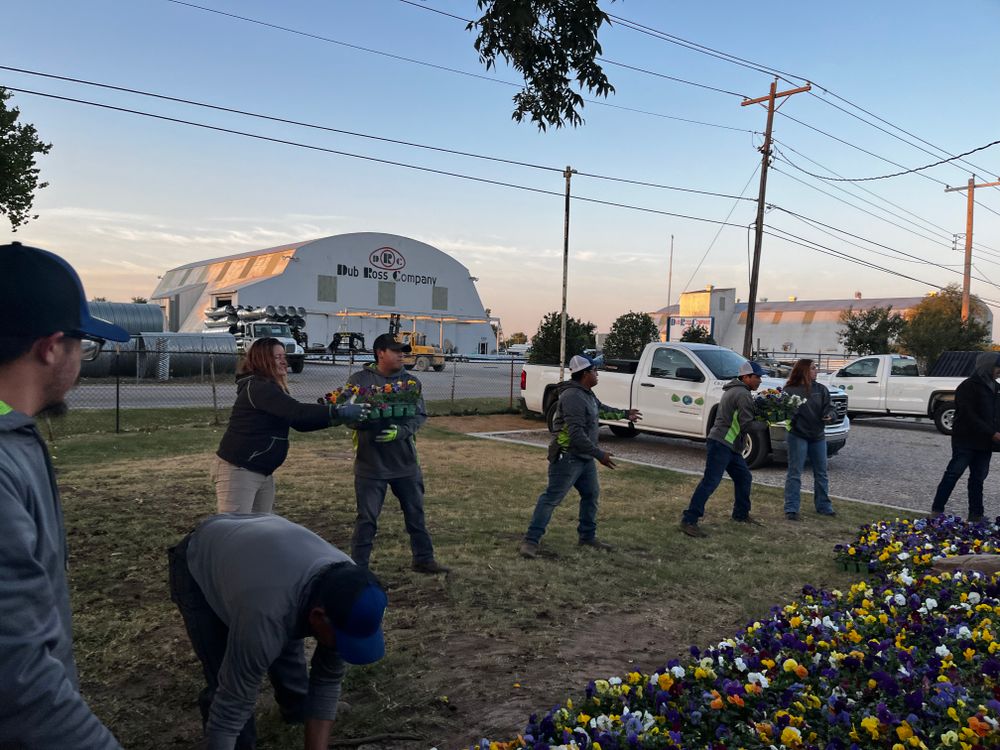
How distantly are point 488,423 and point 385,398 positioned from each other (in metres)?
12.1

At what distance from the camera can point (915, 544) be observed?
21.2ft

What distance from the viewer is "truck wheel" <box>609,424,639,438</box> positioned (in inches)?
571

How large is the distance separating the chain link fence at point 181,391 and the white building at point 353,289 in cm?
2511

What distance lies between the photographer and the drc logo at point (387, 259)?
61219 millimetres

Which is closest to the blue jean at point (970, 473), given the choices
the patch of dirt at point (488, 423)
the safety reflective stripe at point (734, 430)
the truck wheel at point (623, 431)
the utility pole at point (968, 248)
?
the safety reflective stripe at point (734, 430)

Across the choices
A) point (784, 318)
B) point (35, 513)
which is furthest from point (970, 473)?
point (784, 318)

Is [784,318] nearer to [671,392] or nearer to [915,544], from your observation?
[671,392]

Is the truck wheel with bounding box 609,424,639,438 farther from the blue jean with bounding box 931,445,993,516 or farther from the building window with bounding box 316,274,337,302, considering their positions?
the building window with bounding box 316,274,337,302

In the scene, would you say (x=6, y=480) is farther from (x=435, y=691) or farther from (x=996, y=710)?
(x=996, y=710)

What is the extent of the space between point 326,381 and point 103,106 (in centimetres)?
1346

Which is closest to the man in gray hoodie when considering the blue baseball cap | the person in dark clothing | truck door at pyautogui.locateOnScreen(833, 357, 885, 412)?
→ the person in dark clothing

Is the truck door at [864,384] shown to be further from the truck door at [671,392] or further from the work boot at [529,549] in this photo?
the work boot at [529,549]

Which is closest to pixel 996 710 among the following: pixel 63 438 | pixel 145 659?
pixel 145 659

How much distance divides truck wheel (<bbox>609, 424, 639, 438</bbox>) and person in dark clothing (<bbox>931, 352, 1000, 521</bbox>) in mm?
6537
